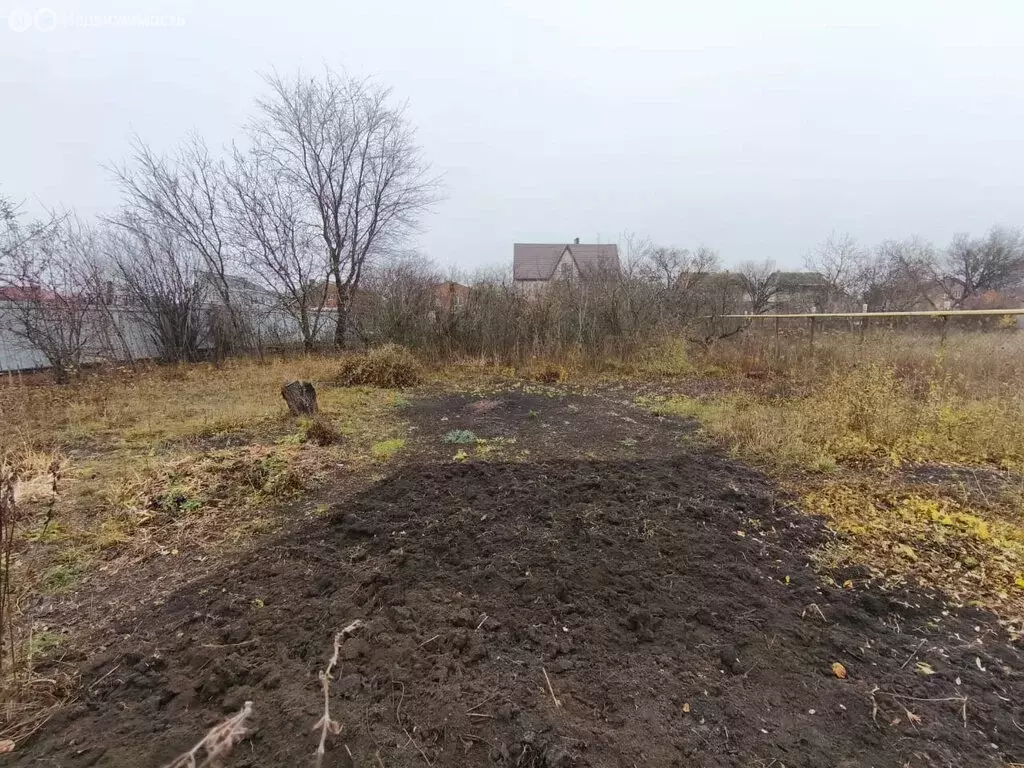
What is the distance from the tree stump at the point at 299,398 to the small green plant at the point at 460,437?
2.45 m

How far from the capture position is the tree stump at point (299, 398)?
22.9 feet

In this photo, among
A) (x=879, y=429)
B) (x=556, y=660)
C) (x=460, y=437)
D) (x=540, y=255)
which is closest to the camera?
(x=556, y=660)

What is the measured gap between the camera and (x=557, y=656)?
2.13 meters

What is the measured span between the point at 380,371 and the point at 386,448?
5.40m

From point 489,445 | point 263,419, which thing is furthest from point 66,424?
point 489,445

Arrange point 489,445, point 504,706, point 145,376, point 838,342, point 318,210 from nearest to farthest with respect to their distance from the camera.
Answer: point 504,706 → point 489,445 → point 838,342 → point 145,376 → point 318,210

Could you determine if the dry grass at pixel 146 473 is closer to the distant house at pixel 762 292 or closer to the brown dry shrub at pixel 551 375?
the brown dry shrub at pixel 551 375

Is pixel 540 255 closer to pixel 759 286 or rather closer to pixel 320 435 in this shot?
pixel 759 286

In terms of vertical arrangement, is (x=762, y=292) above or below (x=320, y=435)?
above

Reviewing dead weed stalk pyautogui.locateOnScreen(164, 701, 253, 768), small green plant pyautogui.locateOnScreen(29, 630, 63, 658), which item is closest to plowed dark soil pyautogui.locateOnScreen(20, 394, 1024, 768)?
small green plant pyautogui.locateOnScreen(29, 630, 63, 658)

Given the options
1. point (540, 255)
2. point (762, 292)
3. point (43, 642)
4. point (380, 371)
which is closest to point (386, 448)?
point (43, 642)

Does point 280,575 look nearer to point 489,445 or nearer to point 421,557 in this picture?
point 421,557

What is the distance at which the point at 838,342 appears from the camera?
10617 mm

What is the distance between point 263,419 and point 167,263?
37.5ft
